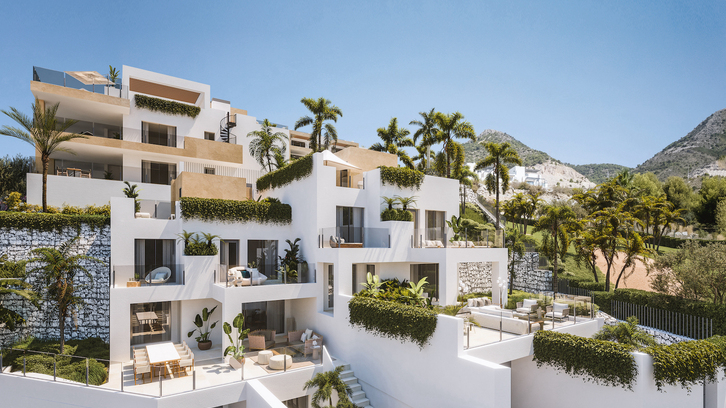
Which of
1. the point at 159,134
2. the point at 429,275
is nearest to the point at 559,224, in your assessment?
the point at 429,275

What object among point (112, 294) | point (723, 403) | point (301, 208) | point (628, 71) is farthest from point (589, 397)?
point (628, 71)

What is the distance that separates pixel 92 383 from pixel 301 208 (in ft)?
35.3

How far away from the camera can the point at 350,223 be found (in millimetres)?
19531

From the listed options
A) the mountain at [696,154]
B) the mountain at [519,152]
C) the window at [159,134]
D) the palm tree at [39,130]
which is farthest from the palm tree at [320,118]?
the mountain at [519,152]

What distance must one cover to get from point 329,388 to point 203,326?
7.57 m

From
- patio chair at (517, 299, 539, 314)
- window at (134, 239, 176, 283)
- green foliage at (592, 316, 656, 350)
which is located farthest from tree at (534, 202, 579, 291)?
window at (134, 239, 176, 283)

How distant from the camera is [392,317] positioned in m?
13.1

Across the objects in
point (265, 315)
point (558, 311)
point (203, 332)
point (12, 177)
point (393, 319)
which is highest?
point (12, 177)

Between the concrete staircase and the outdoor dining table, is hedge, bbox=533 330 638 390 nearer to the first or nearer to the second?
the concrete staircase

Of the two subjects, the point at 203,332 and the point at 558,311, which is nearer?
the point at 558,311

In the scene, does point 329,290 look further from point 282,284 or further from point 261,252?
point 261,252

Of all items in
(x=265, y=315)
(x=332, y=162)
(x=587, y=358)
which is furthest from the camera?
(x=332, y=162)

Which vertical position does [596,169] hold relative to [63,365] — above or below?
above

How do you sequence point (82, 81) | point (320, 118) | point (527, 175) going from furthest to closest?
point (527, 175) < point (320, 118) < point (82, 81)
